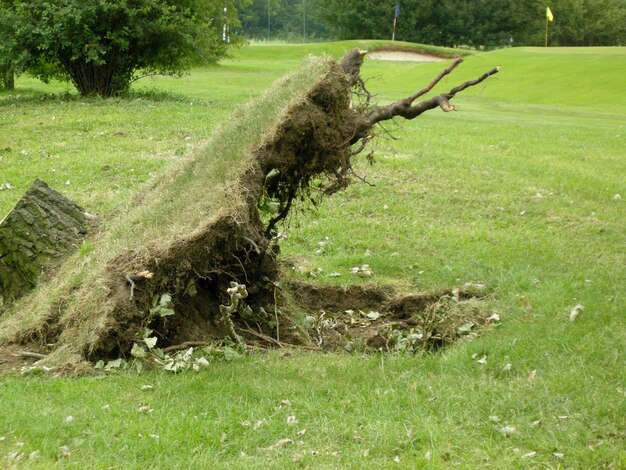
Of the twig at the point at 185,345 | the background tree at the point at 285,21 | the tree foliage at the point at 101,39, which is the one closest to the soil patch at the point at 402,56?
the background tree at the point at 285,21

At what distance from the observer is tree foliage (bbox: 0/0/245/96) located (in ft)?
62.8

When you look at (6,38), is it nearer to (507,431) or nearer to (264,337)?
(264,337)

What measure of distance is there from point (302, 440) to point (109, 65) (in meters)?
17.2

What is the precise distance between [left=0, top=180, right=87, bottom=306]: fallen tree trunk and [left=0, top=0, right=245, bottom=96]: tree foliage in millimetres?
12095

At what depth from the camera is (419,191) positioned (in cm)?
1175

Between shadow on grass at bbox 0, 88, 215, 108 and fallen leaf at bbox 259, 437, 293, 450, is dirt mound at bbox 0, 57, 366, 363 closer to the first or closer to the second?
fallen leaf at bbox 259, 437, 293, 450

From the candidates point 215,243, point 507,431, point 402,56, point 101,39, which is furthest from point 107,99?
point 402,56

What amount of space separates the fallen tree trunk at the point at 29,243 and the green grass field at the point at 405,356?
0.86 meters

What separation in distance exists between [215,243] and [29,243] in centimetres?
219

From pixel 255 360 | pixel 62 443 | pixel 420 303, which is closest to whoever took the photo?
pixel 62 443

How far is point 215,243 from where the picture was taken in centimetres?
598

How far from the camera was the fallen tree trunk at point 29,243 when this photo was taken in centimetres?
720

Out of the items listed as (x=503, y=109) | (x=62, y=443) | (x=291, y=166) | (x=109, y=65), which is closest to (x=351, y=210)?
(x=291, y=166)

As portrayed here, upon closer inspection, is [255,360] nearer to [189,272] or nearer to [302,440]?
[189,272]
